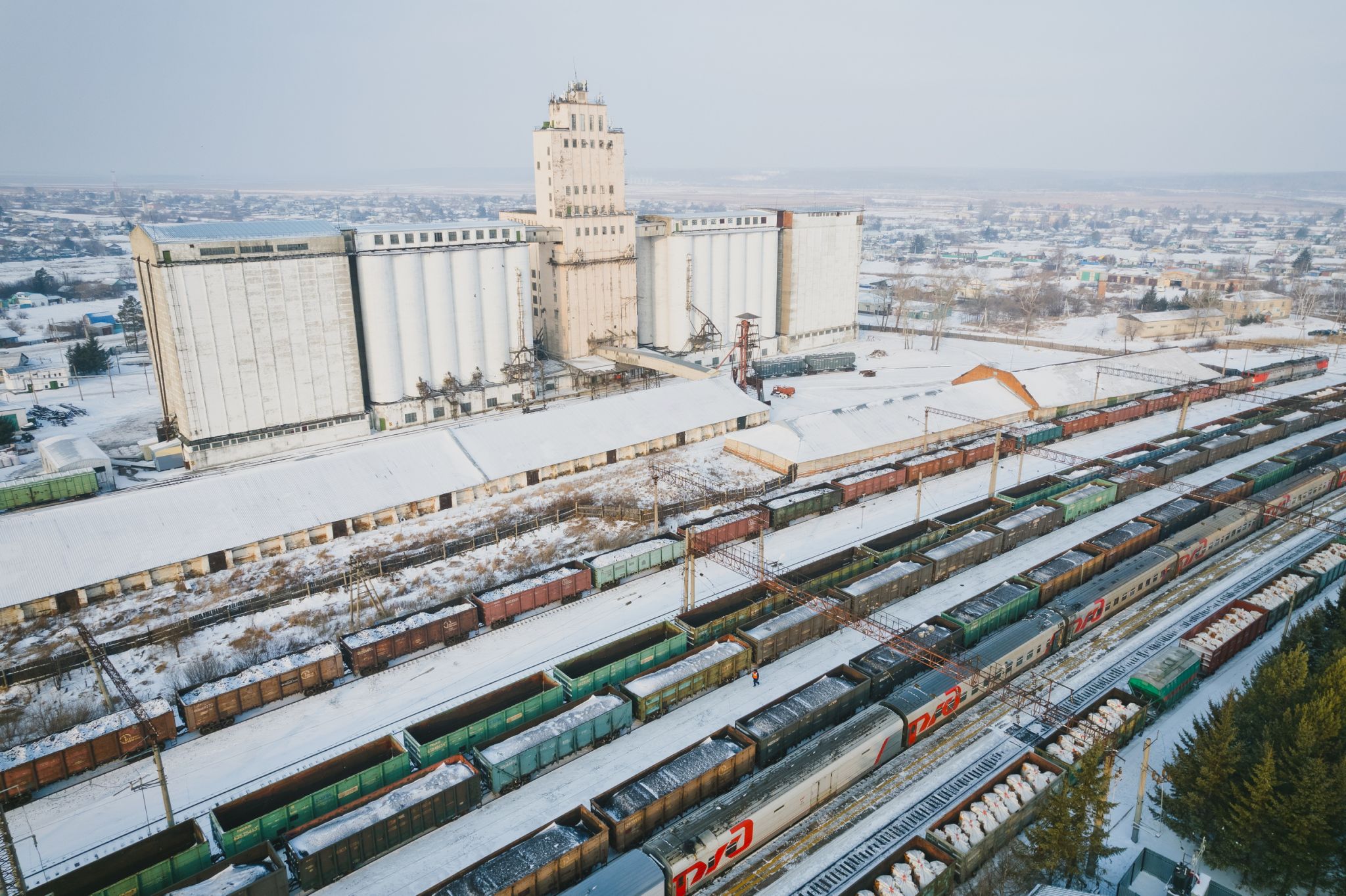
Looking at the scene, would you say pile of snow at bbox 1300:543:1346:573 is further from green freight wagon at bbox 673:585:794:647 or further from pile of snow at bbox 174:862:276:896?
pile of snow at bbox 174:862:276:896

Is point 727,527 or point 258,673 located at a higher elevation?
point 727,527

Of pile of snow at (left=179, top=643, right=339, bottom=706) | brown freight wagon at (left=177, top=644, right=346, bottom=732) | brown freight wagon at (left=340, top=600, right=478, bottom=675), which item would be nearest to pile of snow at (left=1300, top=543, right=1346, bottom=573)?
brown freight wagon at (left=340, top=600, right=478, bottom=675)

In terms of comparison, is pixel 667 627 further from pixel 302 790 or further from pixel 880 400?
pixel 880 400

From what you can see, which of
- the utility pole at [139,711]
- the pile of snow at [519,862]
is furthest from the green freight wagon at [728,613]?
the utility pole at [139,711]

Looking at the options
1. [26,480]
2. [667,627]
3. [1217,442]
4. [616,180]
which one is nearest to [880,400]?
[1217,442]

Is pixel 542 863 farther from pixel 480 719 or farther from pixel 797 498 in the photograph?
pixel 797 498

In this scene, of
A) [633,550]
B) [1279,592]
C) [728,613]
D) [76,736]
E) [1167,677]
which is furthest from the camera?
[633,550]

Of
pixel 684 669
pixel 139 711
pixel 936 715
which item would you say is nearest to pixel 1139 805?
pixel 936 715
